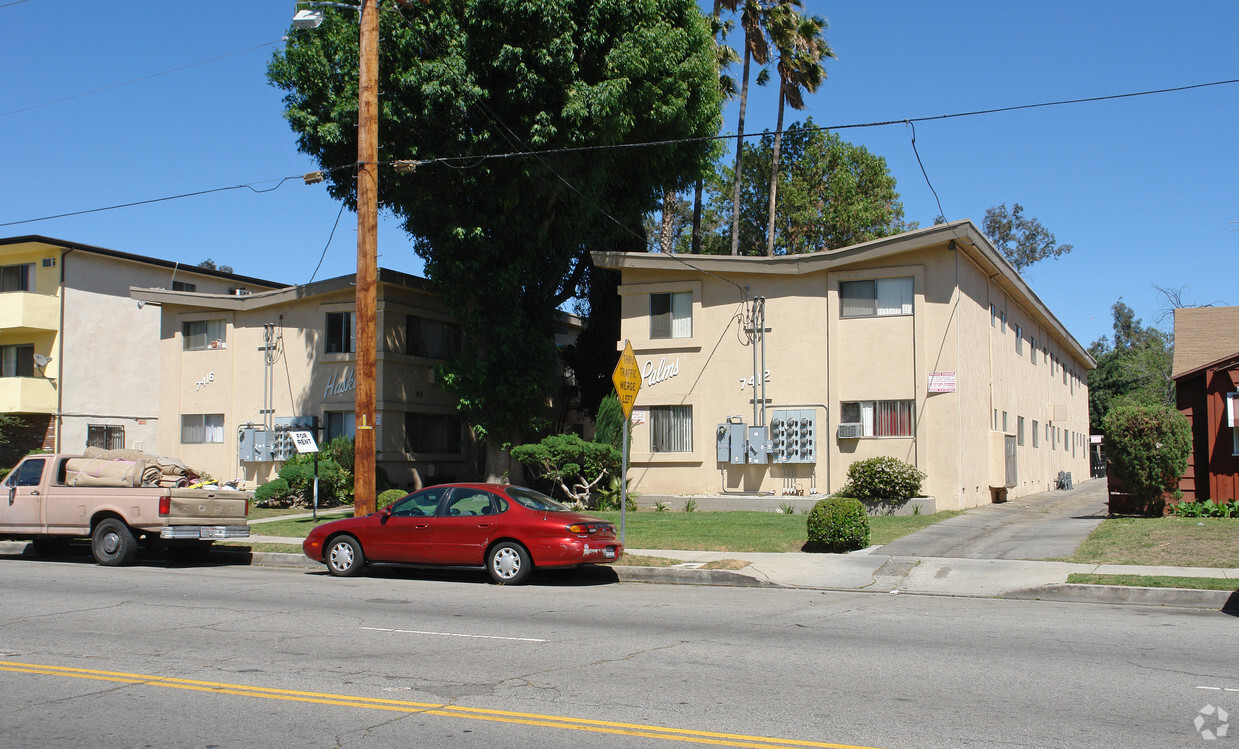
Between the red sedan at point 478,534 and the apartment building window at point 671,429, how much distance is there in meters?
11.5

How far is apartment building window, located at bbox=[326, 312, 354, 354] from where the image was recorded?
2994 centimetres

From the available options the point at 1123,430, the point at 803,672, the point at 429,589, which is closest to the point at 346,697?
the point at 803,672

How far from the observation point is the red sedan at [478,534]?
44.3 feet

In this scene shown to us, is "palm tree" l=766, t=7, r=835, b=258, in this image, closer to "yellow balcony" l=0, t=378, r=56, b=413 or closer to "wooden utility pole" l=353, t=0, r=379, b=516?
"wooden utility pole" l=353, t=0, r=379, b=516

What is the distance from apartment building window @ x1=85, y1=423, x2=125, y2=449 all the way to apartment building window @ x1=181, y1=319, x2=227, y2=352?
7.39m

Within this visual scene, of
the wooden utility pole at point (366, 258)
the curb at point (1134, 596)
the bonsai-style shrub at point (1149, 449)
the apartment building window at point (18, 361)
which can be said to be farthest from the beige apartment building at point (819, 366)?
the apartment building window at point (18, 361)

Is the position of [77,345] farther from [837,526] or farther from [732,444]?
[837,526]

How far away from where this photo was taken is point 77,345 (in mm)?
36438

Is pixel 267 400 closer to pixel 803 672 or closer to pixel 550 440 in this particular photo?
pixel 550 440

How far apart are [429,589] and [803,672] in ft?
22.6

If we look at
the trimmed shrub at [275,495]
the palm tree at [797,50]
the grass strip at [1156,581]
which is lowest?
the grass strip at [1156,581]

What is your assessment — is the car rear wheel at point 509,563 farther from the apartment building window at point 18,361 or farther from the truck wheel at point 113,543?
the apartment building window at point 18,361

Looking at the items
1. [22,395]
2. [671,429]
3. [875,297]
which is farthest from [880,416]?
[22,395]

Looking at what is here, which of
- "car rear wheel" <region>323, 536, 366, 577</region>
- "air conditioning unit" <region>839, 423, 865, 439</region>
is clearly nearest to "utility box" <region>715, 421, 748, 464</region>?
"air conditioning unit" <region>839, 423, 865, 439</region>
